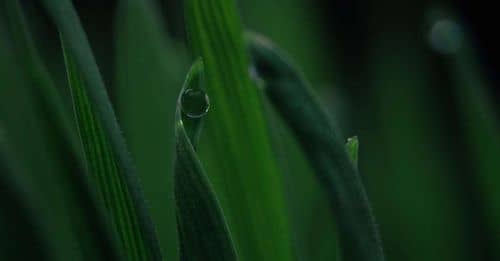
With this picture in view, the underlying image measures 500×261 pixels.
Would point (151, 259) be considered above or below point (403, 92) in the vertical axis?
below

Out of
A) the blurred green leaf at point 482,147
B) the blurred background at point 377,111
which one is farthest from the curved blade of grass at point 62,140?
the blurred green leaf at point 482,147

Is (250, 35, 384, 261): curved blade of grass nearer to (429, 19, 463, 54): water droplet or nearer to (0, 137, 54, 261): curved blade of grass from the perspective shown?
(0, 137, 54, 261): curved blade of grass

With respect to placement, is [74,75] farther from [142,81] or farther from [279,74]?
[142,81]

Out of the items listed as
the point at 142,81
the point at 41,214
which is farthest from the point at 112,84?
the point at 41,214

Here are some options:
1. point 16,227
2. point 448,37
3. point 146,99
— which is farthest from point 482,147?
point 16,227

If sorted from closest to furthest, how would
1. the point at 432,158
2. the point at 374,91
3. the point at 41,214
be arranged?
the point at 41,214
the point at 432,158
the point at 374,91

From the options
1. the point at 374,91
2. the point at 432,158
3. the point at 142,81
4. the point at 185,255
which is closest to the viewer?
the point at 185,255

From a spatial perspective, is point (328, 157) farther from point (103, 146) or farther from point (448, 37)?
point (448, 37)

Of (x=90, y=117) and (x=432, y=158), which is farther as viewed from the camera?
(x=432, y=158)

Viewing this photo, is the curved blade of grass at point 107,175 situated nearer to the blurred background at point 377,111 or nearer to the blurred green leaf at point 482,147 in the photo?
the blurred background at point 377,111
